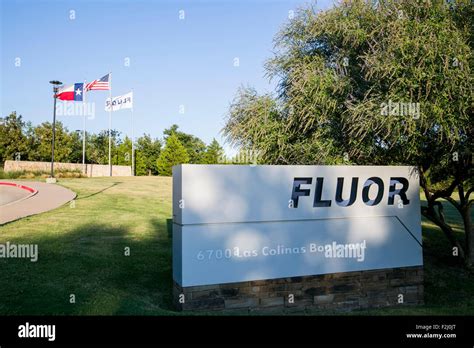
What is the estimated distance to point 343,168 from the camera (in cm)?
873

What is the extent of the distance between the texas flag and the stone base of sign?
27.7 meters

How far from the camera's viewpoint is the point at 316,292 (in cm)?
823

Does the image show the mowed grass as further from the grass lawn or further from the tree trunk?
the tree trunk

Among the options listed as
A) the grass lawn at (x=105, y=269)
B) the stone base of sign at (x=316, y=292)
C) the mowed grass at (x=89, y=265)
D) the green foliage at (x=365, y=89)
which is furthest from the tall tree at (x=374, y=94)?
the mowed grass at (x=89, y=265)

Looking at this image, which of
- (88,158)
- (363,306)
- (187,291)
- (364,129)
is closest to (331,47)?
(364,129)

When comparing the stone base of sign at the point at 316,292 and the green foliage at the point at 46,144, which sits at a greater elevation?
the green foliage at the point at 46,144

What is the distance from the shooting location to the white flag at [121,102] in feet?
130

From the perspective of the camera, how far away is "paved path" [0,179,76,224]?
15620 mm

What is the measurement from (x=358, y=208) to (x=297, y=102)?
12.7 feet

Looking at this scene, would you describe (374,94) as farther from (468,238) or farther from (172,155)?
(172,155)

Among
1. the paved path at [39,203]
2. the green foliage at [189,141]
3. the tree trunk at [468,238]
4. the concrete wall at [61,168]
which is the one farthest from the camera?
the green foliage at [189,141]

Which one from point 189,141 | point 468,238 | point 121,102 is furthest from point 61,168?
point 468,238

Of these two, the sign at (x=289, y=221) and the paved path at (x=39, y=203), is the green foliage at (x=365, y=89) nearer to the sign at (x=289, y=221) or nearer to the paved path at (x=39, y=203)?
the sign at (x=289, y=221)

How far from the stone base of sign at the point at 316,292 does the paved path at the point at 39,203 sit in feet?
33.8
